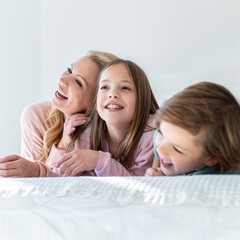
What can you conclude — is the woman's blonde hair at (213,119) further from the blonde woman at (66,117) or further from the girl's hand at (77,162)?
the blonde woman at (66,117)

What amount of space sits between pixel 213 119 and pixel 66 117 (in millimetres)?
916

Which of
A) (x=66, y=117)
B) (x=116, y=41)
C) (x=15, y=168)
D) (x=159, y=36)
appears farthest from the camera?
(x=116, y=41)

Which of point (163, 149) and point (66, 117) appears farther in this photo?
point (66, 117)

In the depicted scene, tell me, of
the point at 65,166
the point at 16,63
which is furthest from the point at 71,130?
the point at 16,63

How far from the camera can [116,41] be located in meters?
2.47

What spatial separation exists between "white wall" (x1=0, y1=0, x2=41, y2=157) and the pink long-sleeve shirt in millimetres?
1010

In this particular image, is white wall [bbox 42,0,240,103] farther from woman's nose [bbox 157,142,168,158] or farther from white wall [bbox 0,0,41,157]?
woman's nose [bbox 157,142,168,158]

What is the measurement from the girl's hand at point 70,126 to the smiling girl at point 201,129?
2.04 feet

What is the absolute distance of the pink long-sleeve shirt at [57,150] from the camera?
1.39 metres

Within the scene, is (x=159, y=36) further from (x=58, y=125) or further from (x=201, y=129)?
(x=201, y=129)

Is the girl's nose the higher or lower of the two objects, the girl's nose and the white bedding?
the higher

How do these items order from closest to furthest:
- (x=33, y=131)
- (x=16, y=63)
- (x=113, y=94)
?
1. (x=113, y=94)
2. (x=33, y=131)
3. (x=16, y=63)

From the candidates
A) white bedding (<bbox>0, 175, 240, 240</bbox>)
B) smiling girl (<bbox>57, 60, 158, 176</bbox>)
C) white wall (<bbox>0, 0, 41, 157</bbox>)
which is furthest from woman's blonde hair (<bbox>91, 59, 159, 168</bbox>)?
white wall (<bbox>0, 0, 41, 157</bbox>)

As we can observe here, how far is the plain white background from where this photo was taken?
2.05 meters
